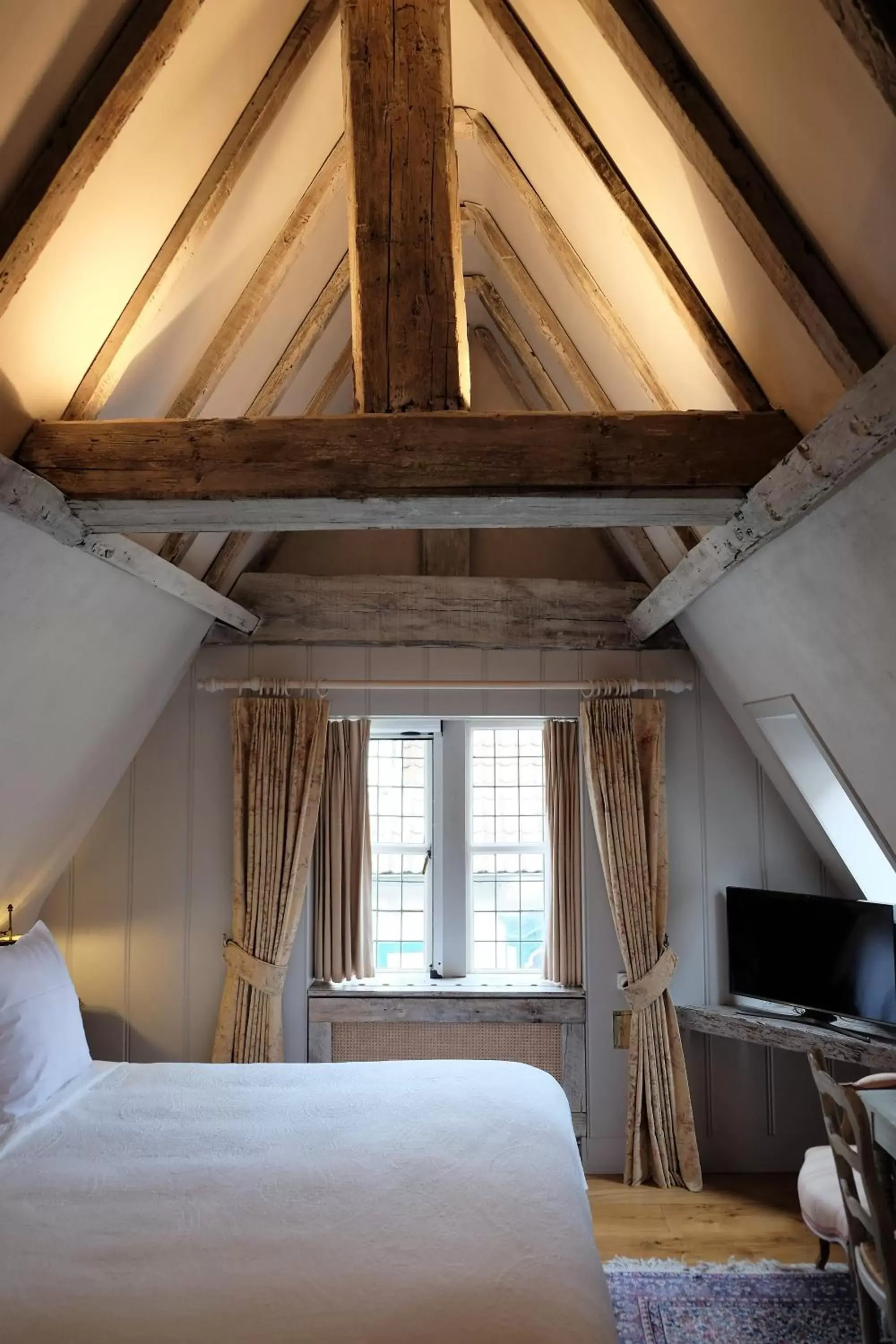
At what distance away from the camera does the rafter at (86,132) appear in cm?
211

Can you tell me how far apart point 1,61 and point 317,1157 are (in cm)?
282

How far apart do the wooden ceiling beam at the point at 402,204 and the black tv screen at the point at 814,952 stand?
2927 millimetres

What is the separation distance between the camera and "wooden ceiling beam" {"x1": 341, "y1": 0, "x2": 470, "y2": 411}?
2.48 meters

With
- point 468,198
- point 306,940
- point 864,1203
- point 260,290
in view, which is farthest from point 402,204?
point 306,940

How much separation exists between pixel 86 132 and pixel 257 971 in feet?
11.6

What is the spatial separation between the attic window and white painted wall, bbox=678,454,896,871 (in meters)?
0.24

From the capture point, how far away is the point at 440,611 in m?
4.78

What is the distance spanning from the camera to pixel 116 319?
8.55 feet

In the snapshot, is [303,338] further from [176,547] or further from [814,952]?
[814,952]

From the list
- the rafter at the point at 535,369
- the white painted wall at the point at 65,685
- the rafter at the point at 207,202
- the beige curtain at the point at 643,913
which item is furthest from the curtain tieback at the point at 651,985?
the rafter at the point at 207,202

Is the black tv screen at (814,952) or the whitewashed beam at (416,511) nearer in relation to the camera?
the whitewashed beam at (416,511)

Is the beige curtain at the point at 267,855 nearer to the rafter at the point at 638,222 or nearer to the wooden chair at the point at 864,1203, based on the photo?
the wooden chair at the point at 864,1203

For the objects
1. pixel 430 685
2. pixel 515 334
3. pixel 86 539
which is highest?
pixel 515 334

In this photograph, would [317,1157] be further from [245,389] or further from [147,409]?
[245,389]
